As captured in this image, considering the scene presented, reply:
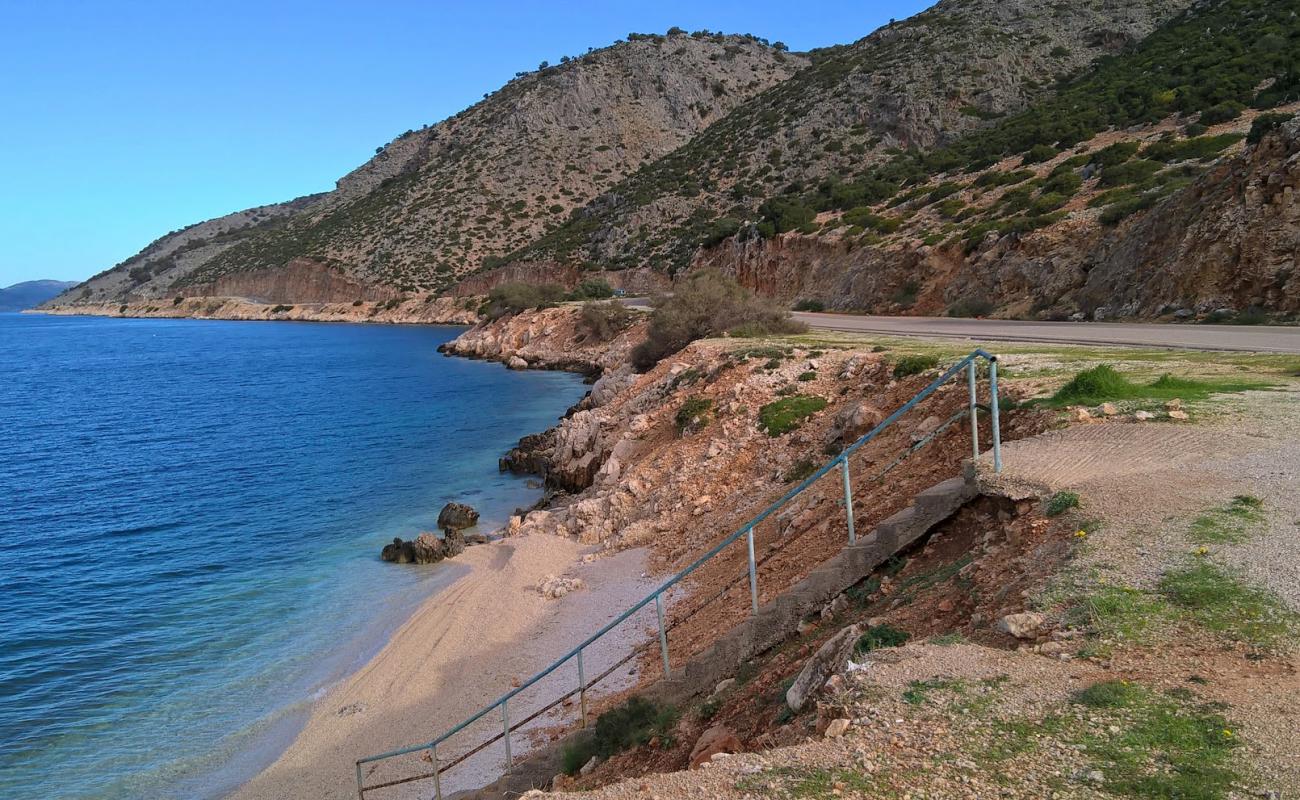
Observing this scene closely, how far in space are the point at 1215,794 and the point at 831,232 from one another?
145ft

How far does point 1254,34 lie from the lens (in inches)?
1679

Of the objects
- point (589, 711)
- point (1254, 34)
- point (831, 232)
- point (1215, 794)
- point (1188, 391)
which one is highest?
point (1254, 34)

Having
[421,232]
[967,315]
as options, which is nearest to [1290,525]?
[967,315]

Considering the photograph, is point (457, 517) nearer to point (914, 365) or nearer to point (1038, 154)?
point (914, 365)

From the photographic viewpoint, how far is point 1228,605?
18.1 feet

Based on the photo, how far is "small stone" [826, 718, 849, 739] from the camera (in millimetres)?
4980

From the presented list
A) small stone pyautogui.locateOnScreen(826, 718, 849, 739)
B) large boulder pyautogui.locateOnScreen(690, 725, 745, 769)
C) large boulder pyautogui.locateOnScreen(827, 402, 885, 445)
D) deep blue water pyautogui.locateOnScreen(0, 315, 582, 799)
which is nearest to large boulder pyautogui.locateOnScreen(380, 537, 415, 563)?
deep blue water pyautogui.locateOnScreen(0, 315, 582, 799)

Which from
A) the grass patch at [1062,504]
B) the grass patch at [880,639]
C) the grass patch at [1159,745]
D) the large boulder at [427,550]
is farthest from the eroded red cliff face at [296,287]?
the grass patch at [1159,745]

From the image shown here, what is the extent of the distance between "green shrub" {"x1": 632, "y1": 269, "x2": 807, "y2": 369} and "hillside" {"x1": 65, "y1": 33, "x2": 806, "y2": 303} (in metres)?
76.7

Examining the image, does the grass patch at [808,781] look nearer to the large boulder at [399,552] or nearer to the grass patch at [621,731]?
the grass patch at [621,731]

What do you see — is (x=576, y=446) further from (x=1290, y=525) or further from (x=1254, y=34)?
(x=1254, y=34)

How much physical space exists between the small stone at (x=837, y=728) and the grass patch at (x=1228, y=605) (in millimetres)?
2494

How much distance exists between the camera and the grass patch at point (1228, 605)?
5211 mm

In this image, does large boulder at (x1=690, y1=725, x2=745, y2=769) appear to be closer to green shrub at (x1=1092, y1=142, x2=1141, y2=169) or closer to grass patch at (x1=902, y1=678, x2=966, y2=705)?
grass patch at (x1=902, y1=678, x2=966, y2=705)
